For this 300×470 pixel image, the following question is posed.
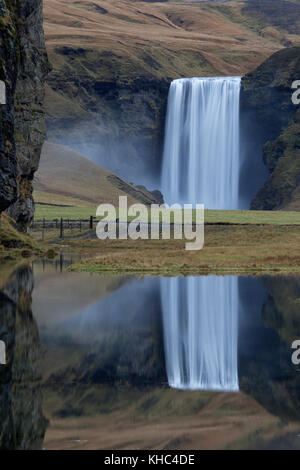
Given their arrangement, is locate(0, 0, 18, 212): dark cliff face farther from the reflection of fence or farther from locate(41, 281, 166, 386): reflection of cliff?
the reflection of fence

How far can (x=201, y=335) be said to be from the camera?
20719mm

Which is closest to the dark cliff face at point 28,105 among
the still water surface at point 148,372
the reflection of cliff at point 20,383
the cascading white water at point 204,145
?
the still water surface at point 148,372

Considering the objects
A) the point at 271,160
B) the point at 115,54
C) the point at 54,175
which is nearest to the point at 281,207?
the point at 271,160

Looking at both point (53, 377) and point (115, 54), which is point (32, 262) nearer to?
point (53, 377)

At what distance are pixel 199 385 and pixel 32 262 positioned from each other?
38.0 metres

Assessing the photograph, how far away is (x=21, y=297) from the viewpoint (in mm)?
29078

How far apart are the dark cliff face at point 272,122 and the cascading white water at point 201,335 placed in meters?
95.6

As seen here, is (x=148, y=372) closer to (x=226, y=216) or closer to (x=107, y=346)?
(x=107, y=346)

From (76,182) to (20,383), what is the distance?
12311 cm

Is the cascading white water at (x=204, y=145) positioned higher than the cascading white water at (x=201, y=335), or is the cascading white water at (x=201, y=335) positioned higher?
the cascading white water at (x=204, y=145)

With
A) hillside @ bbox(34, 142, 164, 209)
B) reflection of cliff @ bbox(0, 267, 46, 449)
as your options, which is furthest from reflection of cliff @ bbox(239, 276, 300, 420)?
hillside @ bbox(34, 142, 164, 209)

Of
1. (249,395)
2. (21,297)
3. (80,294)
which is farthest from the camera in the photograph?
(80,294)

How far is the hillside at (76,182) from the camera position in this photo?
420 ft

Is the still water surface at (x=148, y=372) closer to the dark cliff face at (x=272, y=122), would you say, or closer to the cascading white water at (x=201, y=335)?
the cascading white water at (x=201, y=335)
